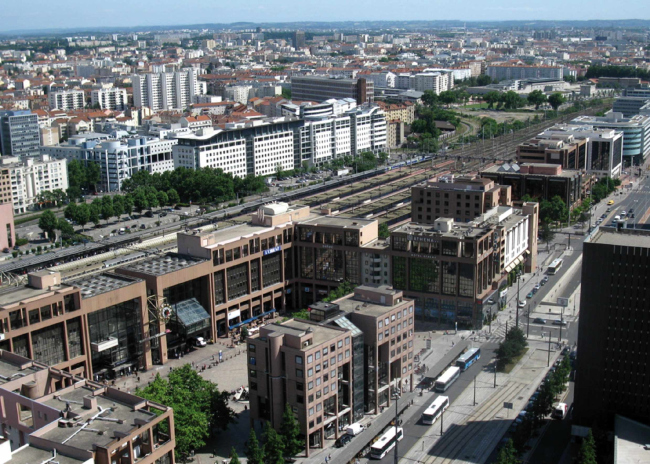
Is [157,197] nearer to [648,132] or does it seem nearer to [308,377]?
[308,377]

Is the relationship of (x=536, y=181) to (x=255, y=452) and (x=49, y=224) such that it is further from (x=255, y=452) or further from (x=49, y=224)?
(x=255, y=452)

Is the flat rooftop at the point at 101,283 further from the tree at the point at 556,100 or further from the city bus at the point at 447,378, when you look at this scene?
the tree at the point at 556,100

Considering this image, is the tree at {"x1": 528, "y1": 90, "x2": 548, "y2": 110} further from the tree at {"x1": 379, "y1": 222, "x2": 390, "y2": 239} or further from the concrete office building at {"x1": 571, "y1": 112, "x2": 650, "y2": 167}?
the tree at {"x1": 379, "y1": 222, "x2": 390, "y2": 239}

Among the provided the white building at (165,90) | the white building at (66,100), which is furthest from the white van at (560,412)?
the white building at (66,100)

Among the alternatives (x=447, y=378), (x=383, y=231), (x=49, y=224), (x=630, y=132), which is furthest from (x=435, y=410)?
(x=630, y=132)

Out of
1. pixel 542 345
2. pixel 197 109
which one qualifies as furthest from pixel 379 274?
pixel 197 109
